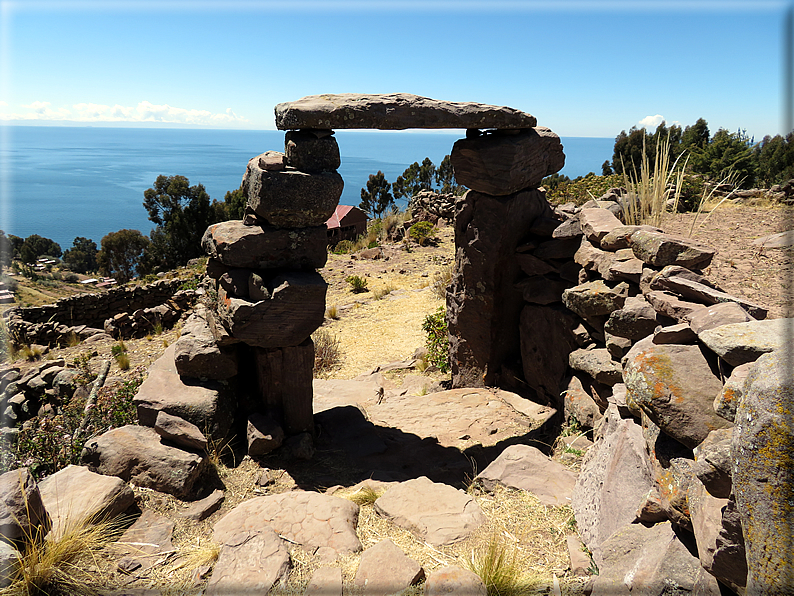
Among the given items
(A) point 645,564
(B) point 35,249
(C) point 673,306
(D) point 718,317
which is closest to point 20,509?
(A) point 645,564

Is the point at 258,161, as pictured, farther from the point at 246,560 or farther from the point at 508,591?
the point at 508,591

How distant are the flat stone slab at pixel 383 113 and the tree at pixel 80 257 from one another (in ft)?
161

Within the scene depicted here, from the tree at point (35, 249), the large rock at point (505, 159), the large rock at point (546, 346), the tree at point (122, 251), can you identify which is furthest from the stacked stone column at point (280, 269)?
the tree at point (35, 249)

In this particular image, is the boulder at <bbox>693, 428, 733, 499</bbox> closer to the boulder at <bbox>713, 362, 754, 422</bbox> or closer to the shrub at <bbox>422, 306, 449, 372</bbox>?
the boulder at <bbox>713, 362, 754, 422</bbox>

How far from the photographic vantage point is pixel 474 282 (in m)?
6.46

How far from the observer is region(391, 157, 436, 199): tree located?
4681cm

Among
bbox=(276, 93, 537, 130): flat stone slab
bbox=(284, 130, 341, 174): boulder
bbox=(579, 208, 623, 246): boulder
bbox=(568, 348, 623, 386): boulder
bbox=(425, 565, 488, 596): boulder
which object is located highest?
bbox=(276, 93, 537, 130): flat stone slab

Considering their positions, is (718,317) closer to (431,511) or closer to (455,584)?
(455,584)

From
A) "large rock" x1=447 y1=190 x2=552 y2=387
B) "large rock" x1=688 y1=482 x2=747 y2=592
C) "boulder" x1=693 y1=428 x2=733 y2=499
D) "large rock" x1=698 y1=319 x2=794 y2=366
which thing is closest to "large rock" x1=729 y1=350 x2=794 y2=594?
"large rock" x1=688 y1=482 x2=747 y2=592

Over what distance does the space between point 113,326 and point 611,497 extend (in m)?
11.8

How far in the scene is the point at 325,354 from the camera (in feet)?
→ 29.4

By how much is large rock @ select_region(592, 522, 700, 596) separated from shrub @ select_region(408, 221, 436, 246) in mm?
14727

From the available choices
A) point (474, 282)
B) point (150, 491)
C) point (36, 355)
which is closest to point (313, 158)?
point (474, 282)

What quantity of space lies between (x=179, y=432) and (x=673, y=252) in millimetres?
4863
